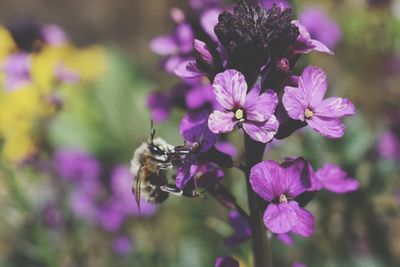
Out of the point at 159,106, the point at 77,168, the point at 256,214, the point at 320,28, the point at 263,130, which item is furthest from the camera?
the point at 77,168

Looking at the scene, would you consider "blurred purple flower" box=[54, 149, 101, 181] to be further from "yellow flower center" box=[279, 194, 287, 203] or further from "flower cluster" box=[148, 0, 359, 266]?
"yellow flower center" box=[279, 194, 287, 203]

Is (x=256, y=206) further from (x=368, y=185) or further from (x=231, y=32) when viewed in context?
(x=368, y=185)

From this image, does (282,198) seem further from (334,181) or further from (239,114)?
(334,181)

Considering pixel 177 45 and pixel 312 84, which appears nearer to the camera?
pixel 312 84

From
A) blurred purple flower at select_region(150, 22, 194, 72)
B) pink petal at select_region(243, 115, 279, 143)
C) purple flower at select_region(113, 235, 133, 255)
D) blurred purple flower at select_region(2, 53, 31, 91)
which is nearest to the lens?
pink petal at select_region(243, 115, 279, 143)

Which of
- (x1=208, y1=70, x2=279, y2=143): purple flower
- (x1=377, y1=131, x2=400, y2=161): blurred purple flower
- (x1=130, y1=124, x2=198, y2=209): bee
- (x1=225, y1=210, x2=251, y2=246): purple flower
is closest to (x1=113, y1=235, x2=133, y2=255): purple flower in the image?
(x1=377, y1=131, x2=400, y2=161): blurred purple flower

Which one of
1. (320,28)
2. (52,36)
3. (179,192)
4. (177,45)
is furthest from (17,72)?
(179,192)

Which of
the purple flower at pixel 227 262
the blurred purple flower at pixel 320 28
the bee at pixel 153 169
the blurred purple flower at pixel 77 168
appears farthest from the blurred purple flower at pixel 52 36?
the purple flower at pixel 227 262
